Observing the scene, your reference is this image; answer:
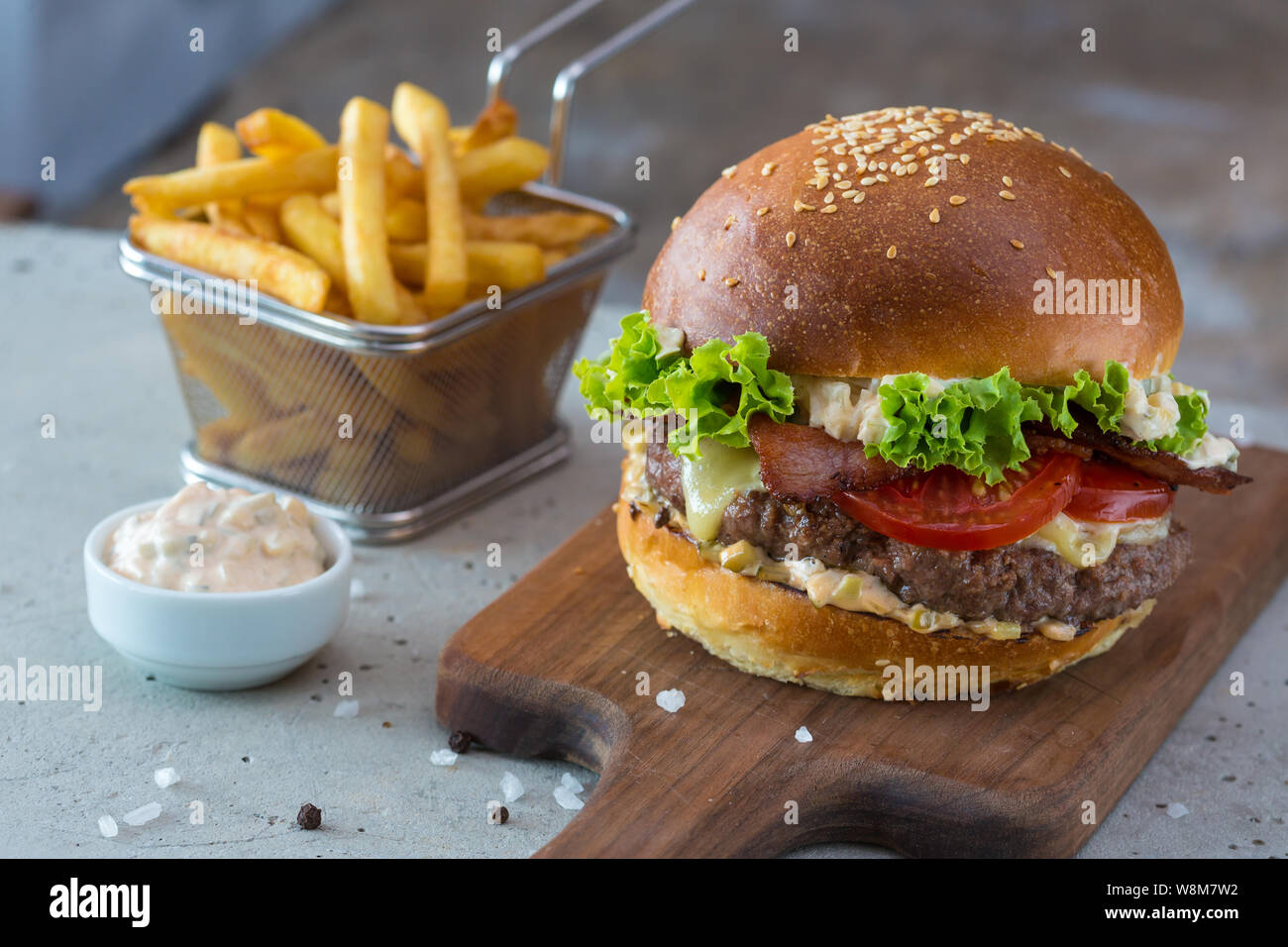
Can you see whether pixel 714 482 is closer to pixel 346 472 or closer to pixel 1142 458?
pixel 1142 458

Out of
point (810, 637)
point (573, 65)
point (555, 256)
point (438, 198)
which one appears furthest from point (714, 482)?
point (573, 65)

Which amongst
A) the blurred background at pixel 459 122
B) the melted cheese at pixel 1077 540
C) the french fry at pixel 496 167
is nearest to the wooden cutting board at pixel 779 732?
the blurred background at pixel 459 122

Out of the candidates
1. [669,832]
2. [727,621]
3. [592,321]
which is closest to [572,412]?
[592,321]

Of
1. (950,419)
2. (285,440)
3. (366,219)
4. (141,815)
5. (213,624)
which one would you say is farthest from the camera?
(285,440)

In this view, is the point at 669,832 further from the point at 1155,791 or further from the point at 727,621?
Answer: the point at 1155,791

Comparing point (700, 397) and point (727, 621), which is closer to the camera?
point (700, 397)
